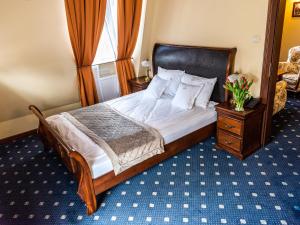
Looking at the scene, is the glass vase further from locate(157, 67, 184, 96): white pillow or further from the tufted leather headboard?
locate(157, 67, 184, 96): white pillow

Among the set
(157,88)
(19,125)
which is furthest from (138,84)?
(19,125)

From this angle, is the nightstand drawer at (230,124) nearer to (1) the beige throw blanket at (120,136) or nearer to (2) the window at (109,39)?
(1) the beige throw blanket at (120,136)

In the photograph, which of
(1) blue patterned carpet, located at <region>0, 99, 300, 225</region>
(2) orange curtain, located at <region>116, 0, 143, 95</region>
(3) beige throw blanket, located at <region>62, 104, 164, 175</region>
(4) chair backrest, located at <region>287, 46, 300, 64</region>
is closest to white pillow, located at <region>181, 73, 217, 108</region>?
(1) blue patterned carpet, located at <region>0, 99, 300, 225</region>

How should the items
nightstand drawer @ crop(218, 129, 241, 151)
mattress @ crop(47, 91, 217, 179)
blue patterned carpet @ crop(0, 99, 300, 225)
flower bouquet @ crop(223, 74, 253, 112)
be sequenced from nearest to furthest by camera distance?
blue patterned carpet @ crop(0, 99, 300, 225) < mattress @ crop(47, 91, 217, 179) < flower bouquet @ crop(223, 74, 253, 112) < nightstand drawer @ crop(218, 129, 241, 151)

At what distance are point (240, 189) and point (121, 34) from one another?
3.10 m

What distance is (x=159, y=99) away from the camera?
148 inches

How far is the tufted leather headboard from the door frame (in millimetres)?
471

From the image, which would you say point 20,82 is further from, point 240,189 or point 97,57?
point 240,189

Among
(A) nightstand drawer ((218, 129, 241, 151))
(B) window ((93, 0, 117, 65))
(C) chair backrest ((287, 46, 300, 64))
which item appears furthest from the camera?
(C) chair backrest ((287, 46, 300, 64))

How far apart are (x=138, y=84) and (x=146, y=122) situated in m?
1.46

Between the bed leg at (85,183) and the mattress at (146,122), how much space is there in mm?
83

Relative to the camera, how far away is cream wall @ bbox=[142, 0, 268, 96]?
118 inches

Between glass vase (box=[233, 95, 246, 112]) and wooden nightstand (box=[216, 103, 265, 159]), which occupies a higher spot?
glass vase (box=[233, 95, 246, 112])

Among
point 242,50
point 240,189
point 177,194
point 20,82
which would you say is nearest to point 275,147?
point 240,189
